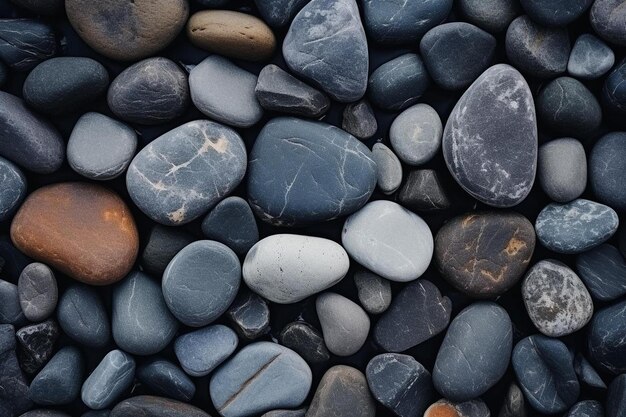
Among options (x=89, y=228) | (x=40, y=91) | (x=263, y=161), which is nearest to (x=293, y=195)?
(x=263, y=161)

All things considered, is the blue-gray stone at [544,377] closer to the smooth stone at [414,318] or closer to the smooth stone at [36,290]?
the smooth stone at [414,318]

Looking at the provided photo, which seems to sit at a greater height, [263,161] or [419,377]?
[263,161]

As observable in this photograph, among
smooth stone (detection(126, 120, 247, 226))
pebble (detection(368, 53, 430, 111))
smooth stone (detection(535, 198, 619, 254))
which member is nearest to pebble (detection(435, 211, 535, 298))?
smooth stone (detection(535, 198, 619, 254))

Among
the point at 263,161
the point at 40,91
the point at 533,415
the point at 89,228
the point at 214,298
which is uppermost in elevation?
the point at 40,91

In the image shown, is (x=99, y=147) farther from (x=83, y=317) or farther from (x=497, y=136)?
(x=497, y=136)

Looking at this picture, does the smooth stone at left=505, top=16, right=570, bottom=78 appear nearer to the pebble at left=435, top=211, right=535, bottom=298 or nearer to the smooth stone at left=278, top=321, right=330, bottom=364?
the pebble at left=435, top=211, right=535, bottom=298

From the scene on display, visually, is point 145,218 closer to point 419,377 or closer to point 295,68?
point 295,68

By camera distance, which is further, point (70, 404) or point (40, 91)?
point (70, 404)

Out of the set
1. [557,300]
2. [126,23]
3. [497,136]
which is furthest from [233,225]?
[557,300]
